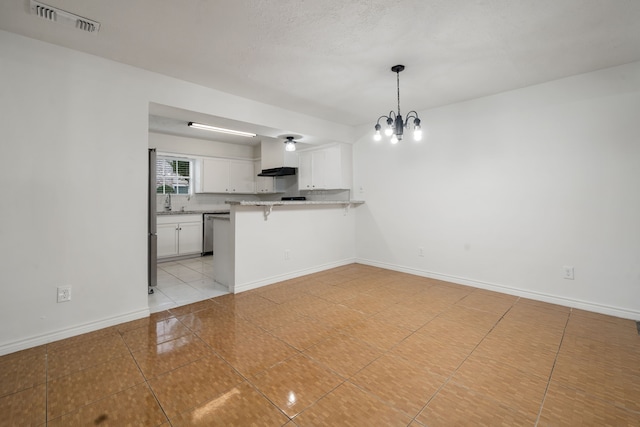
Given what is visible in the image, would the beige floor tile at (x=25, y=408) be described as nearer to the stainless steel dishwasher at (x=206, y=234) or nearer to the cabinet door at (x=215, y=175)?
the stainless steel dishwasher at (x=206, y=234)

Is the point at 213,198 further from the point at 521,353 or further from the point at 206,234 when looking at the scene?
the point at 521,353

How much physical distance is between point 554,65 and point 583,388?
280 cm

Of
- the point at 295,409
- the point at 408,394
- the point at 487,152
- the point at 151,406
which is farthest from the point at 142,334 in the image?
the point at 487,152

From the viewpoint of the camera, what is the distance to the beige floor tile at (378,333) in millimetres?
2254

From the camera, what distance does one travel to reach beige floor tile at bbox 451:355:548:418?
158cm

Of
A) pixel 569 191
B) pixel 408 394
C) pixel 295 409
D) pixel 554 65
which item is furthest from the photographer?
pixel 569 191

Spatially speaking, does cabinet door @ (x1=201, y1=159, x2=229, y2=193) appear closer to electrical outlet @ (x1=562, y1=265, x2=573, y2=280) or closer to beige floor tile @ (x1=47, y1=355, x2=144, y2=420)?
beige floor tile @ (x1=47, y1=355, x2=144, y2=420)

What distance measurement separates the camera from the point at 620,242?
276cm

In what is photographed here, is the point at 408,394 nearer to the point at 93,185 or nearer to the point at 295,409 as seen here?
the point at 295,409

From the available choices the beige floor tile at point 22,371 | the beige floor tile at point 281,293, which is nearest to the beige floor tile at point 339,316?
the beige floor tile at point 281,293

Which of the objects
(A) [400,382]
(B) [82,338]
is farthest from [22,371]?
(A) [400,382]

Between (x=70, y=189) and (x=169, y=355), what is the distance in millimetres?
1639

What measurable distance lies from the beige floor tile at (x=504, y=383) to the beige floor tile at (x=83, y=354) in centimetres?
243

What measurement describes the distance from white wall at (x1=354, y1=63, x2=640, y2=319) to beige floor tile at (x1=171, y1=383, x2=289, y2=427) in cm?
321
